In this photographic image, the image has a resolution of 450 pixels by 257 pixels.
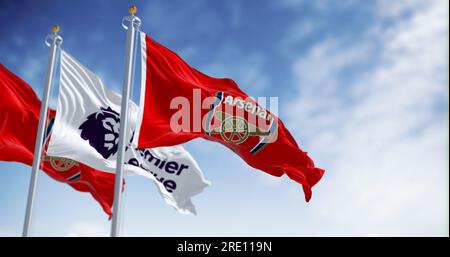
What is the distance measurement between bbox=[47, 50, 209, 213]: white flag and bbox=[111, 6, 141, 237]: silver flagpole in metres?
2.41

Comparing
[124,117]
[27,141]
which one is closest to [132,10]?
[124,117]

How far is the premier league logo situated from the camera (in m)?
13.2

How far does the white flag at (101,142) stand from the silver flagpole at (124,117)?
2412 mm

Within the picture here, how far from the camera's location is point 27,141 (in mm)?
14602

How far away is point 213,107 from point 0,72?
6990mm

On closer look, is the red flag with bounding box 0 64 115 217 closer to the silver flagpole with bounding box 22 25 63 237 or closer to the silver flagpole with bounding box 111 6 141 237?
the silver flagpole with bounding box 22 25 63 237

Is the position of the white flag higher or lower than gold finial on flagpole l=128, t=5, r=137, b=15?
lower

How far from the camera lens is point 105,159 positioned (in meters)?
13.4

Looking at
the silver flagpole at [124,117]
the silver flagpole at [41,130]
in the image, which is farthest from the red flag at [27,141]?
the silver flagpole at [124,117]

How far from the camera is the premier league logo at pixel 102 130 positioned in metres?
13.2

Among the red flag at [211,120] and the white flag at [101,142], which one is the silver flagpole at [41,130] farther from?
the red flag at [211,120]

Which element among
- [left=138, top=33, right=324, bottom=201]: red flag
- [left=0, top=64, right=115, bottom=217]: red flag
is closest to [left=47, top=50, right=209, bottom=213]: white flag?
[left=0, top=64, right=115, bottom=217]: red flag

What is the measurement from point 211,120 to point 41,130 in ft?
16.6
